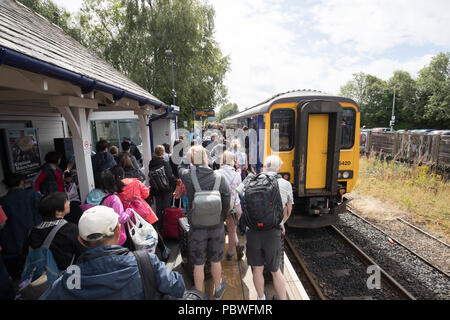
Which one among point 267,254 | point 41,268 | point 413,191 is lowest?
point 413,191

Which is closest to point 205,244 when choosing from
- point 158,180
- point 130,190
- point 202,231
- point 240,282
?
point 202,231

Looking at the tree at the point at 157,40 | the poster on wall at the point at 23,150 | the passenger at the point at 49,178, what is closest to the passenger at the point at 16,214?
the passenger at the point at 49,178

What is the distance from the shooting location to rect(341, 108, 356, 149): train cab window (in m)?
5.16

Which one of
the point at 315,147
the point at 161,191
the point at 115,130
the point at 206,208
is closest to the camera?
the point at 206,208

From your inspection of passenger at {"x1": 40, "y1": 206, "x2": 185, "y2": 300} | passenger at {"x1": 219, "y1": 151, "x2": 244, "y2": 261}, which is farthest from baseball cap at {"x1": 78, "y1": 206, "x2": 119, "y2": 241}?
passenger at {"x1": 219, "y1": 151, "x2": 244, "y2": 261}

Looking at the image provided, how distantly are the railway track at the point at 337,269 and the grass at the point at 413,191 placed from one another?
2.89 m

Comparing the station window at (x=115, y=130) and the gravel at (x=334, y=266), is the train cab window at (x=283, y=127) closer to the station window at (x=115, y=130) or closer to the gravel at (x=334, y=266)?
the gravel at (x=334, y=266)

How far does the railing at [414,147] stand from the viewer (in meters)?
9.48

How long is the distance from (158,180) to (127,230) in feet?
4.29

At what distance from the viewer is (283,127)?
205 inches

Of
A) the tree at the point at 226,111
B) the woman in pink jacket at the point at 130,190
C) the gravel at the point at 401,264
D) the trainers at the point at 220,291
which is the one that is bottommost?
the gravel at the point at 401,264

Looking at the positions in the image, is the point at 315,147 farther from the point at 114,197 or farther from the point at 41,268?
the point at 41,268

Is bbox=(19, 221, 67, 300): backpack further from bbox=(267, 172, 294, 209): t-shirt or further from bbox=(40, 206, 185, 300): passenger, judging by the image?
bbox=(267, 172, 294, 209): t-shirt

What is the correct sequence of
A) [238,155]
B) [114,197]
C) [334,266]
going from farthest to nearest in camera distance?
[238,155] → [334,266] → [114,197]
